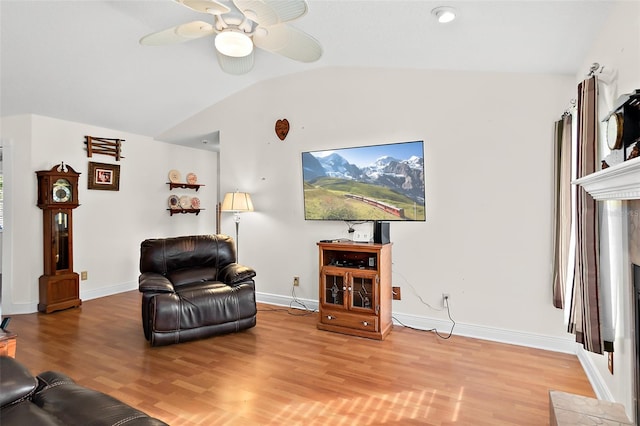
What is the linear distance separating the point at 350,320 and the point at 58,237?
381 cm

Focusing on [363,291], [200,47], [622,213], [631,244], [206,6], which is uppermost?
[200,47]

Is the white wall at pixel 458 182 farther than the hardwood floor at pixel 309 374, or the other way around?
the white wall at pixel 458 182

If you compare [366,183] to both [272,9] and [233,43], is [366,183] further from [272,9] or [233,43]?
[272,9]

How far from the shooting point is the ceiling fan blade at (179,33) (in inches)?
91.1

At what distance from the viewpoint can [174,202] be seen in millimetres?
6051

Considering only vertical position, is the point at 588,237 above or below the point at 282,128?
below

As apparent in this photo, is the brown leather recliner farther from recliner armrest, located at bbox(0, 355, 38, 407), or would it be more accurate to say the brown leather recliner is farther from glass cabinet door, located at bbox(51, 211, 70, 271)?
recliner armrest, located at bbox(0, 355, 38, 407)

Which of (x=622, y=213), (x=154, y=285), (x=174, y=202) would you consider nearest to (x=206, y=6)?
(x=154, y=285)

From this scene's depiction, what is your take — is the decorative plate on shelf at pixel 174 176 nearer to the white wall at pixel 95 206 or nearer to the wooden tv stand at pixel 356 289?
the white wall at pixel 95 206

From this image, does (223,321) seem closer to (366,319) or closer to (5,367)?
(366,319)

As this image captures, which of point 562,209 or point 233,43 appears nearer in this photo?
point 233,43

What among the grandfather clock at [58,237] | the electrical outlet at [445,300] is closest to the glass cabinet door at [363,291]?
the electrical outlet at [445,300]

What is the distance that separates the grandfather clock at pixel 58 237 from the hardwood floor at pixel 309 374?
62 cm

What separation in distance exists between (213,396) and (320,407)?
0.73 meters
